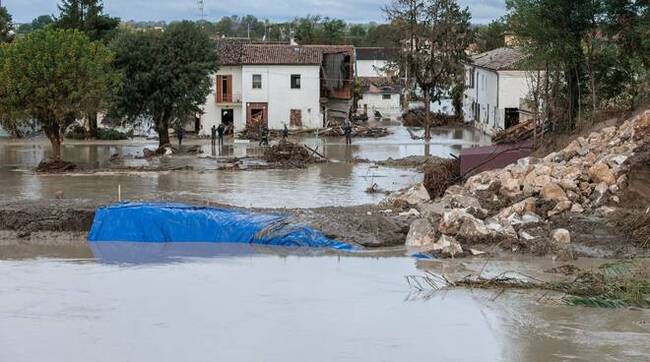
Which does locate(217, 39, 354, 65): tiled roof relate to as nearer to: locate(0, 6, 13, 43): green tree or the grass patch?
locate(0, 6, 13, 43): green tree

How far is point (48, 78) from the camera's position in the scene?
36.8 metres

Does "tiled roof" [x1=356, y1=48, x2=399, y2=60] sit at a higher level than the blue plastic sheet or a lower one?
higher

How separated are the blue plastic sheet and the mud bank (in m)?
0.60

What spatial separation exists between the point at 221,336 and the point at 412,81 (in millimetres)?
51491

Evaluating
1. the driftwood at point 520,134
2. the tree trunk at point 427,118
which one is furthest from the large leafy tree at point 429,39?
the driftwood at point 520,134

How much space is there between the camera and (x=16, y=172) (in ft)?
123

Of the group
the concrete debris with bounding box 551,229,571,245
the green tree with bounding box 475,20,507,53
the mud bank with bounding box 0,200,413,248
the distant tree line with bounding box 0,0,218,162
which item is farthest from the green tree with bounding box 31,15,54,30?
the green tree with bounding box 475,20,507,53

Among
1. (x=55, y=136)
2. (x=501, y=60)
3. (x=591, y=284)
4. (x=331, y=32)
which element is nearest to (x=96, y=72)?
(x=55, y=136)

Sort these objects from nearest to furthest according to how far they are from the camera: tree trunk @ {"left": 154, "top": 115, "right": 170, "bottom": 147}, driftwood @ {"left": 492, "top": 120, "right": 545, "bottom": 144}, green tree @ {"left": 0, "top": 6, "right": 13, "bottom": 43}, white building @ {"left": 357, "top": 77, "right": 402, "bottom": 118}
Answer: driftwood @ {"left": 492, "top": 120, "right": 545, "bottom": 144}, tree trunk @ {"left": 154, "top": 115, "right": 170, "bottom": 147}, green tree @ {"left": 0, "top": 6, "right": 13, "bottom": 43}, white building @ {"left": 357, "top": 77, "right": 402, "bottom": 118}

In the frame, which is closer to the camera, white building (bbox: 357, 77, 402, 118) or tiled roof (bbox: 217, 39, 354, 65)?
tiled roof (bbox: 217, 39, 354, 65)

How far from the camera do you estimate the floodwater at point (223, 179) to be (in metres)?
28.9

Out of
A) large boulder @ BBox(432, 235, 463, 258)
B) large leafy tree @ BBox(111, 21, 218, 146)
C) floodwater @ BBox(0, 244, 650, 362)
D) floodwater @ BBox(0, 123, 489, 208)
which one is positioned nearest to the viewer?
floodwater @ BBox(0, 244, 650, 362)

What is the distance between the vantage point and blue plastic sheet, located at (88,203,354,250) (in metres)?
21.1

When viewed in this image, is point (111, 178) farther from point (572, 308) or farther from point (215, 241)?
point (572, 308)
